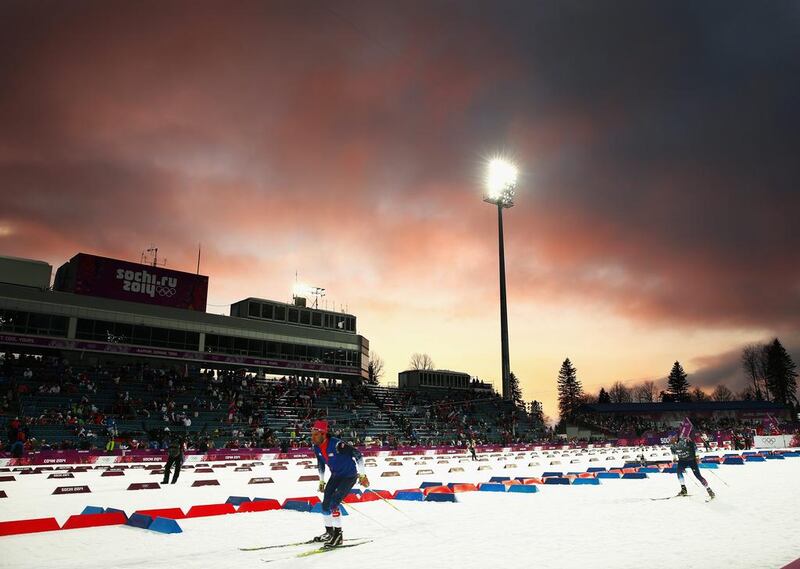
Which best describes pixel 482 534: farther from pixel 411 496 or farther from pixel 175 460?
pixel 175 460

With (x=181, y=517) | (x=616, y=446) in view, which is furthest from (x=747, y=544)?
(x=616, y=446)

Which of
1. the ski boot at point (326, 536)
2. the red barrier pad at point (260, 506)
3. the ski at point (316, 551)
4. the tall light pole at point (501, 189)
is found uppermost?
the tall light pole at point (501, 189)

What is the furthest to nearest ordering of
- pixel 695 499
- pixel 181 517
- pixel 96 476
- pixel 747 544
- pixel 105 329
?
pixel 105 329, pixel 96 476, pixel 695 499, pixel 181 517, pixel 747 544

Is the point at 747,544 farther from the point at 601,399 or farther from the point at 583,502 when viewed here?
the point at 601,399

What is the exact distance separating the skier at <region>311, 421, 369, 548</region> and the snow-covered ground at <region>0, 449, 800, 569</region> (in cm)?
51

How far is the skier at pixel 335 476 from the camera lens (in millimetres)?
9352

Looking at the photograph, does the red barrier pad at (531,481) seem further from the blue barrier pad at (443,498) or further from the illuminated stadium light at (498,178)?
the illuminated stadium light at (498,178)

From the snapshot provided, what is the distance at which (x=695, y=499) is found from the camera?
1490 cm

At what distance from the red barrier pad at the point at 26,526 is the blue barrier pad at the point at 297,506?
4.94 m

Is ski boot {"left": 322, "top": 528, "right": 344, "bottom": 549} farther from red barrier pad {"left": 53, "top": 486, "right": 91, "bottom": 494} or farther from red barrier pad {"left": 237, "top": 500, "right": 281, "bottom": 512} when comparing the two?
red barrier pad {"left": 53, "top": 486, "right": 91, "bottom": 494}

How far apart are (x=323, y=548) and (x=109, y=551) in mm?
3454

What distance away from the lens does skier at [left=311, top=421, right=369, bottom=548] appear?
935cm

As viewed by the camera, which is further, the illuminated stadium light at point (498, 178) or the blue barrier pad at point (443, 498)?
the illuminated stadium light at point (498, 178)

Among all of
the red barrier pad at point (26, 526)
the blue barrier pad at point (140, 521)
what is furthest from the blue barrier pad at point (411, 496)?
the red barrier pad at point (26, 526)
